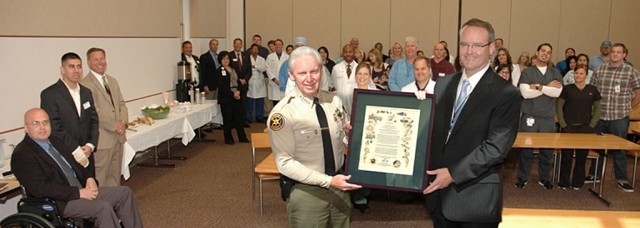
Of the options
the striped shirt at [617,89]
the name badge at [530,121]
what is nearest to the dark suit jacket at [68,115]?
the name badge at [530,121]

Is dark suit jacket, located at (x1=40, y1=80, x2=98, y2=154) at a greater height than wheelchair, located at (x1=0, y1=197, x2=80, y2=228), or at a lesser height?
greater

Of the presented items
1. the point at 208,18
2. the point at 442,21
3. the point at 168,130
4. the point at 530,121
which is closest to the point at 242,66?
the point at 208,18

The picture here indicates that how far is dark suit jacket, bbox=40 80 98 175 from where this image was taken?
4.08m

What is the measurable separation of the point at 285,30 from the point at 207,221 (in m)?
7.47

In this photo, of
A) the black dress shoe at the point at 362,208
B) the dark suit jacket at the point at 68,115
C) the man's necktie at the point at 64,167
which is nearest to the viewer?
the man's necktie at the point at 64,167

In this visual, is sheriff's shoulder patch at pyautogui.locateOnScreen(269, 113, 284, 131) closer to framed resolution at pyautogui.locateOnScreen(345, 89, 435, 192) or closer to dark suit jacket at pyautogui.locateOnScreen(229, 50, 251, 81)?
framed resolution at pyautogui.locateOnScreen(345, 89, 435, 192)

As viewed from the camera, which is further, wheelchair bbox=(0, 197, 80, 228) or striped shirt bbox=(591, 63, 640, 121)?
striped shirt bbox=(591, 63, 640, 121)

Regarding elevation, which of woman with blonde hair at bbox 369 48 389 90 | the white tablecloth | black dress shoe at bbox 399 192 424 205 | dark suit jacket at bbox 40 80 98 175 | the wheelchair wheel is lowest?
black dress shoe at bbox 399 192 424 205

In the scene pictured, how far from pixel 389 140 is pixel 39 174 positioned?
238cm

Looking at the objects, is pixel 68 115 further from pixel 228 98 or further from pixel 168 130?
pixel 228 98

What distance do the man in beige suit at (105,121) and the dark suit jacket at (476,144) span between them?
11.0 feet

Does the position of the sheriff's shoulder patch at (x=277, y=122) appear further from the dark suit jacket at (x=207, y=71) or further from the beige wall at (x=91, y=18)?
the dark suit jacket at (x=207, y=71)

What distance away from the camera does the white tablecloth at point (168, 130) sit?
5211mm

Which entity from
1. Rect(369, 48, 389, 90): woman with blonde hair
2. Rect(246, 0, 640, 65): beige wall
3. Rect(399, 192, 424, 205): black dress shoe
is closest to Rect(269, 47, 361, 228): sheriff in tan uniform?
Rect(399, 192, 424, 205): black dress shoe
